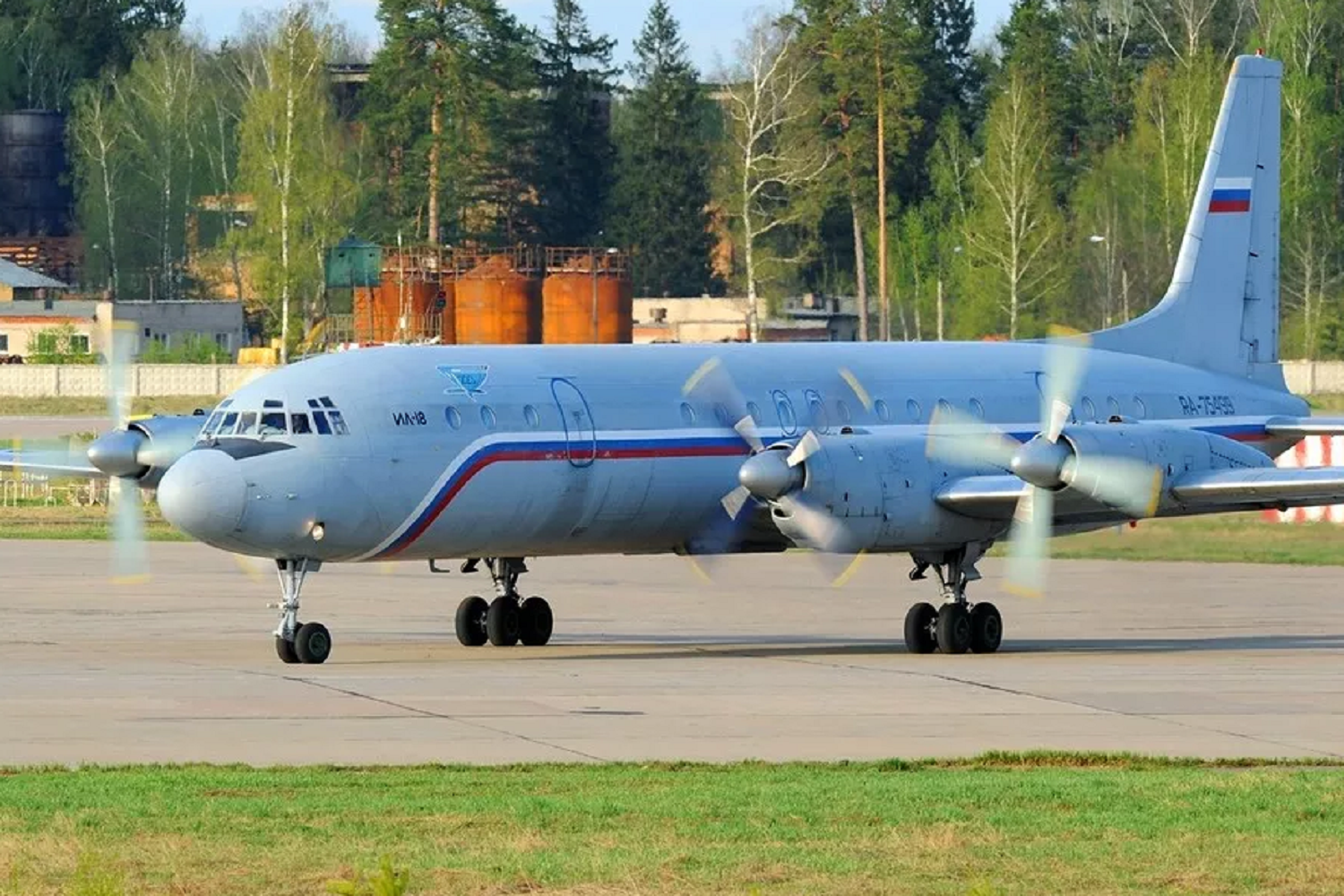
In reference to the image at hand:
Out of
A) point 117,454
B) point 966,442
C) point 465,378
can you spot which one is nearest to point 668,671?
point 465,378

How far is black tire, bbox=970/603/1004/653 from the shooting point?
28.6 metres

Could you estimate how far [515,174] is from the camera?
362 feet

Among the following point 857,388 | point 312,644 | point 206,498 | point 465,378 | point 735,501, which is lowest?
point 312,644

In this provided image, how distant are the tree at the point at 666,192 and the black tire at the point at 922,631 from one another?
8673 cm

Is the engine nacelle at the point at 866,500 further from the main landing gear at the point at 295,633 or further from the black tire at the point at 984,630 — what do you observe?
the main landing gear at the point at 295,633

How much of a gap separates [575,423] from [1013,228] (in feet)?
214

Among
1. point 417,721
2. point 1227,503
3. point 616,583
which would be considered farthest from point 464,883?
point 616,583

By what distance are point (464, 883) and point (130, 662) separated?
43.7 ft

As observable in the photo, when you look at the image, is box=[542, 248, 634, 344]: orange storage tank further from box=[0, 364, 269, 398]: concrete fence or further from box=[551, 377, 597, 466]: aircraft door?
box=[551, 377, 597, 466]: aircraft door

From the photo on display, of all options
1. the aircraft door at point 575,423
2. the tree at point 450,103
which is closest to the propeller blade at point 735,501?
the aircraft door at point 575,423

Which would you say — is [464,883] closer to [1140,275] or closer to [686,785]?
[686,785]

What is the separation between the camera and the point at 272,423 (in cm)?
2622

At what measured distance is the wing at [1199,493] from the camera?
28.1m

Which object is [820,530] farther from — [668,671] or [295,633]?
[295,633]
